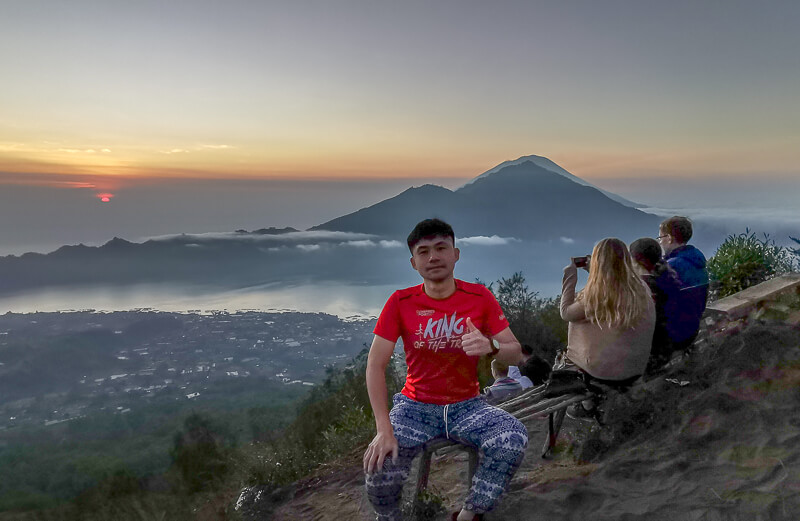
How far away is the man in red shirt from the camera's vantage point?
2602 millimetres

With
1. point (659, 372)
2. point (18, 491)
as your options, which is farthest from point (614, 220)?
point (659, 372)

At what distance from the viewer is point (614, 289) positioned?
11.1 ft

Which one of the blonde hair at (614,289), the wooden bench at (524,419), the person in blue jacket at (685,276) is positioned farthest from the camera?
the person in blue jacket at (685,276)

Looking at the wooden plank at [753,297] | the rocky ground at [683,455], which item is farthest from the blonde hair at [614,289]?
the wooden plank at [753,297]

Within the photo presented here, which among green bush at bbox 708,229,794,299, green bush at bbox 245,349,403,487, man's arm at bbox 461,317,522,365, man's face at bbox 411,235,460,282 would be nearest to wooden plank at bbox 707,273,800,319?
green bush at bbox 708,229,794,299

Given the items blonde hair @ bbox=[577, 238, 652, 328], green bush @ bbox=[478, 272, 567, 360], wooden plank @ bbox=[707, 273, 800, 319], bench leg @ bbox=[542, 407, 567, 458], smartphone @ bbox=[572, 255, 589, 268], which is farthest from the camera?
green bush @ bbox=[478, 272, 567, 360]

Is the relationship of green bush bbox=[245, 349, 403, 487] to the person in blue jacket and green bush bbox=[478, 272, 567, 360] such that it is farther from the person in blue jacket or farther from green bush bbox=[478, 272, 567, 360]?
the person in blue jacket

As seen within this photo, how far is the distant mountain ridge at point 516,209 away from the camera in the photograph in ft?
377

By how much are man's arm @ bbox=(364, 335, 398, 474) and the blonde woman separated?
1.55 meters

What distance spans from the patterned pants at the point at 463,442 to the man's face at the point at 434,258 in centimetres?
74

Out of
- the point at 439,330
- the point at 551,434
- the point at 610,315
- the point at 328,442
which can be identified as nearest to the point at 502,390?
the point at 551,434

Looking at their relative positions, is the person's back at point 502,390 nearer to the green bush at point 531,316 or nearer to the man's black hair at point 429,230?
the man's black hair at point 429,230

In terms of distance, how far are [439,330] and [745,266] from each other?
27.1 feet

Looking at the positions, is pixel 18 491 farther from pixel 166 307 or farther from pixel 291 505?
pixel 166 307
